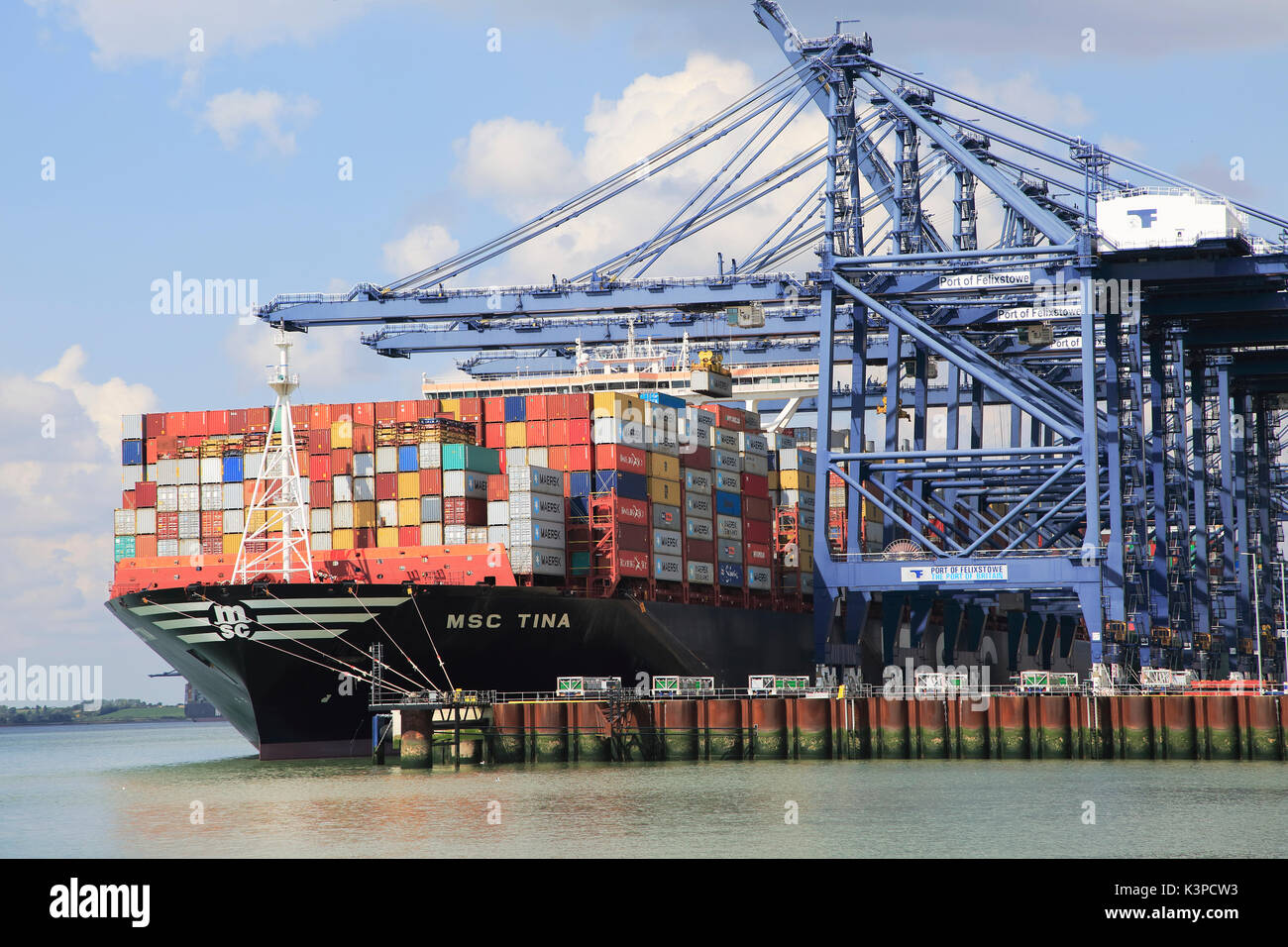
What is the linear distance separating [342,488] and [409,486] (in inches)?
89.8

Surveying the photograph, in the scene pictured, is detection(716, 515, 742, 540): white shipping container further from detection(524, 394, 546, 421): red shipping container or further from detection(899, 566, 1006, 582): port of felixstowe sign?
detection(524, 394, 546, 421): red shipping container

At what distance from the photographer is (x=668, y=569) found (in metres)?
56.9

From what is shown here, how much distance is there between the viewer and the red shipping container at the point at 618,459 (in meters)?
54.4

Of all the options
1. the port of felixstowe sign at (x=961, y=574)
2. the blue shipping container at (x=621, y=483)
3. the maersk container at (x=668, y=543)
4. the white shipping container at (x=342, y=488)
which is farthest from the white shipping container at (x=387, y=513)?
the port of felixstowe sign at (x=961, y=574)

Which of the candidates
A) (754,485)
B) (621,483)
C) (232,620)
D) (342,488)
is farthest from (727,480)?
(232,620)

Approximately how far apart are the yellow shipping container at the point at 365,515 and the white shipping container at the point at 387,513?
0.16 metres

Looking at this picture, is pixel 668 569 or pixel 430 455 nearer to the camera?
pixel 430 455

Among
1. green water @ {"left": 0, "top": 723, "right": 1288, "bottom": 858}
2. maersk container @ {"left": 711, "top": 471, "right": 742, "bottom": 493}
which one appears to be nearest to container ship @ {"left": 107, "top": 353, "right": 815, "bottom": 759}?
maersk container @ {"left": 711, "top": 471, "right": 742, "bottom": 493}

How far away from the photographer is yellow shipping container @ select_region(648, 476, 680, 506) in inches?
2217

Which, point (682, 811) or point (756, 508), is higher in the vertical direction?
point (756, 508)

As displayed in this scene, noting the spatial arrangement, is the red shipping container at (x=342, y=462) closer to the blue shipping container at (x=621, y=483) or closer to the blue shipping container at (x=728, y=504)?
the blue shipping container at (x=621, y=483)

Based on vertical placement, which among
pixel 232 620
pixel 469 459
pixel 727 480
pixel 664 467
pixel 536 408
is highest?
pixel 536 408

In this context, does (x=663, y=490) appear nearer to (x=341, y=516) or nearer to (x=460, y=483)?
(x=460, y=483)

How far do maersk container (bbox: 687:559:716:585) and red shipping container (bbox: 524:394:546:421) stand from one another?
23.2ft
